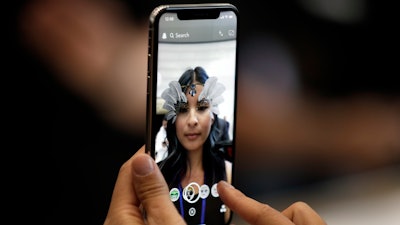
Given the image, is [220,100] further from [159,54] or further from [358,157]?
[358,157]

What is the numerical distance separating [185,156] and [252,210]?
0.13 metres

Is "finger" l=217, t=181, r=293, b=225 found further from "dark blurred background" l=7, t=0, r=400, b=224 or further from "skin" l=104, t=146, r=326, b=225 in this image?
"dark blurred background" l=7, t=0, r=400, b=224

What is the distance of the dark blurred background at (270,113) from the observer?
2.42ft

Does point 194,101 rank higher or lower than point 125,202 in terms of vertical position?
higher

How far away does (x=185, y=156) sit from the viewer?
2.25ft

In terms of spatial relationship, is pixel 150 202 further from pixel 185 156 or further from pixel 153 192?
pixel 185 156

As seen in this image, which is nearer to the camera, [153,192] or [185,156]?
[153,192]

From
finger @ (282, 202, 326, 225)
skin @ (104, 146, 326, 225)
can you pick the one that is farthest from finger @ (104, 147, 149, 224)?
finger @ (282, 202, 326, 225)

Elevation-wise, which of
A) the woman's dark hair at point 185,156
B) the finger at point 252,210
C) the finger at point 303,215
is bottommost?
the finger at point 303,215

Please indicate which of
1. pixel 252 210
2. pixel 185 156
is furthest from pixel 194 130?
pixel 252 210

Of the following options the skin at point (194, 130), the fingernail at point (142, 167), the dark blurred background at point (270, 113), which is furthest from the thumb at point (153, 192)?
the dark blurred background at point (270, 113)

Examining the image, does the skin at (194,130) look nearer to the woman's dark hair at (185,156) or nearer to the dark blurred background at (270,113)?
the woman's dark hair at (185,156)

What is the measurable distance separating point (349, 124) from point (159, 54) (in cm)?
47

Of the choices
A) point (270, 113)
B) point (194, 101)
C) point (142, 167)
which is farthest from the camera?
point (270, 113)
